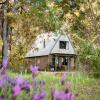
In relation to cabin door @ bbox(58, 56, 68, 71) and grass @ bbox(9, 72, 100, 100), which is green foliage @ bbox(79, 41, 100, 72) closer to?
grass @ bbox(9, 72, 100, 100)

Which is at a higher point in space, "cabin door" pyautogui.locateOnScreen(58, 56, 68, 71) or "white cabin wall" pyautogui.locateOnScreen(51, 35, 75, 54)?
"white cabin wall" pyautogui.locateOnScreen(51, 35, 75, 54)

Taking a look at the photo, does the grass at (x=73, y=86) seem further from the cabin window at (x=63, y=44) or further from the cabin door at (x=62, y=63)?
the cabin door at (x=62, y=63)

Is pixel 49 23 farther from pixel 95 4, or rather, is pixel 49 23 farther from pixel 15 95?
pixel 15 95

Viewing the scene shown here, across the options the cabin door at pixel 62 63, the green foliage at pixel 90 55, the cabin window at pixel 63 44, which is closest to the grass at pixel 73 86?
the green foliage at pixel 90 55

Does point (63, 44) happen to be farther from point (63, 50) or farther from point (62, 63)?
point (62, 63)

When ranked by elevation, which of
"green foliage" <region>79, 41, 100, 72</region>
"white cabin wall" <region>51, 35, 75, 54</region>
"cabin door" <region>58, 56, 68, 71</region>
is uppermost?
"white cabin wall" <region>51, 35, 75, 54</region>

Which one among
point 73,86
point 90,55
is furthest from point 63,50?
point 73,86

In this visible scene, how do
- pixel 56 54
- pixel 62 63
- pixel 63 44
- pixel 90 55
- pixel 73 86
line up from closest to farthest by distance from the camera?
pixel 73 86 → pixel 90 55 → pixel 63 44 → pixel 56 54 → pixel 62 63

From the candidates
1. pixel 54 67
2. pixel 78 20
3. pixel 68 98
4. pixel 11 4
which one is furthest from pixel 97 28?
pixel 68 98

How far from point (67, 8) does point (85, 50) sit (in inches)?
189

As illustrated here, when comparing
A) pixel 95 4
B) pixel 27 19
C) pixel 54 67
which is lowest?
pixel 54 67

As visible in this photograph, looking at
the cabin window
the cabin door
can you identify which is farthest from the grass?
the cabin door

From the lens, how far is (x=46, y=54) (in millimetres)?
67562

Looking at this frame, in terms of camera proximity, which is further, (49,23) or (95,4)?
(95,4)
